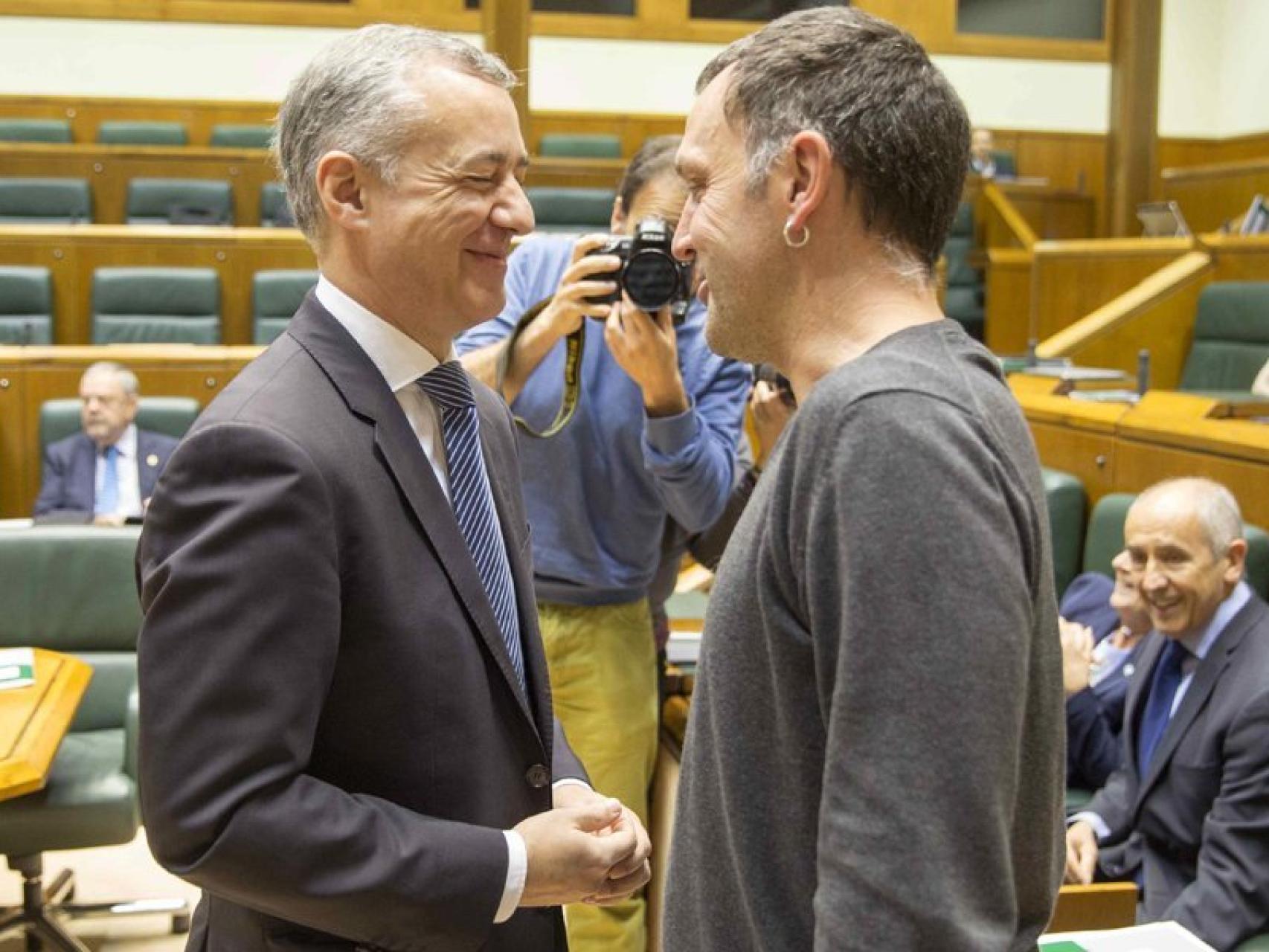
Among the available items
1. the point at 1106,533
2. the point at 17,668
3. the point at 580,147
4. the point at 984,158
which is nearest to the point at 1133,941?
the point at 1106,533

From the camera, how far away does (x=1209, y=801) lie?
207 centimetres

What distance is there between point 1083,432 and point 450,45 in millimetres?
2592

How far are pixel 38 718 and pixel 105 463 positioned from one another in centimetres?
252

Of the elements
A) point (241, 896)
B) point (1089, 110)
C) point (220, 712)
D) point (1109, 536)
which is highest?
point (1089, 110)

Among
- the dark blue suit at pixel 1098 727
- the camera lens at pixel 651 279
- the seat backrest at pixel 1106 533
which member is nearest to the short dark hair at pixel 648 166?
the camera lens at pixel 651 279

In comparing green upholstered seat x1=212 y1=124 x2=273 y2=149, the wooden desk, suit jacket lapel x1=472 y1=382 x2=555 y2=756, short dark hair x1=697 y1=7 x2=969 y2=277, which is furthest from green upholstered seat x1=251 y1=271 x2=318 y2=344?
short dark hair x1=697 y1=7 x2=969 y2=277

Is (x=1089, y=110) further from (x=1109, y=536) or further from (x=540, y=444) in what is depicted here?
(x=540, y=444)

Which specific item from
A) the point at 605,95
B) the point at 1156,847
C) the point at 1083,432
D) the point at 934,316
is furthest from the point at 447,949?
the point at 605,95

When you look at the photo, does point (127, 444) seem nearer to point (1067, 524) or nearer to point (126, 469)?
point (126, 469)

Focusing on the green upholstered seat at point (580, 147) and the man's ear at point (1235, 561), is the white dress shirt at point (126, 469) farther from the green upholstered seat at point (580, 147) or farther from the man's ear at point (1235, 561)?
the green upholstered seat at point (580, 147)

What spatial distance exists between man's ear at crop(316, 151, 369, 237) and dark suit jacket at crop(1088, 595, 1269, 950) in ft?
4.99

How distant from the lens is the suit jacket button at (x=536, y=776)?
1.08m

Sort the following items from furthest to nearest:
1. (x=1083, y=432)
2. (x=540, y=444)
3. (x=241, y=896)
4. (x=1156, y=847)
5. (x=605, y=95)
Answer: (x=605, y=95) → (x=1083, y=432) → (x=1156, y=847) → (x=540, y=444) → (x=241, y=896)

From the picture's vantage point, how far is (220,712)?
34.9 inches
